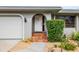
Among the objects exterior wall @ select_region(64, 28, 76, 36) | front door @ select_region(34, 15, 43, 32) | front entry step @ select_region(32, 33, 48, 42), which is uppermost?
front door @ select_region(34, 15, 43, 32)

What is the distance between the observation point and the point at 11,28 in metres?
22.5

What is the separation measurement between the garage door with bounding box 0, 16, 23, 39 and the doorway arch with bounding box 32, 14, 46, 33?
189cm

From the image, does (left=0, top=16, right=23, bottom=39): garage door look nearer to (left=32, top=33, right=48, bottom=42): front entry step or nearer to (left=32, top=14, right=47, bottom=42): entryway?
(left=32, top=33, right=48, bottom=42): front entry step

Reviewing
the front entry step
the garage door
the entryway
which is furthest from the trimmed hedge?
the garage door

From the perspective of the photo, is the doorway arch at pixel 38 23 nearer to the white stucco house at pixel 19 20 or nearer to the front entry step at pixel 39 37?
the white stucco house at pixel 19 20

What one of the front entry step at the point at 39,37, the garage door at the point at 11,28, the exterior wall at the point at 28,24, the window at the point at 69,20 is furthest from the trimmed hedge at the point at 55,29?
the window at the point at 69,20

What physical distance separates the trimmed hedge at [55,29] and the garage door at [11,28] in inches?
123

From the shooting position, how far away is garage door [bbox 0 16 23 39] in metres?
22.5

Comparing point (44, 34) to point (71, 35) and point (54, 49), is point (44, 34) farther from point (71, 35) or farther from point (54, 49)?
point (54, 49)

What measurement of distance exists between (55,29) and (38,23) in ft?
12.4

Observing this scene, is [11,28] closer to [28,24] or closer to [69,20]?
[28,24]

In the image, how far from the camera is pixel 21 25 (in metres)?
22.5

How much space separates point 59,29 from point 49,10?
2356 millimetres

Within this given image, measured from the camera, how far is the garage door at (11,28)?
22.5 metres
